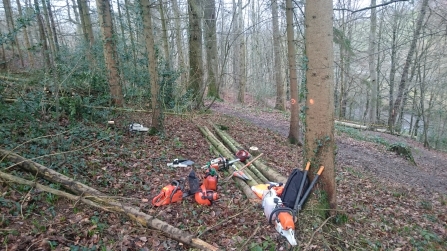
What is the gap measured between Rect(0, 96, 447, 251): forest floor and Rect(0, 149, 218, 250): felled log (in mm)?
87

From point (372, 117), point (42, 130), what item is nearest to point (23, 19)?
point (42, 130)

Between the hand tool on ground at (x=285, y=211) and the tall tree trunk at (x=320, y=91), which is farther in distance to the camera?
the tall tree trunk at (x=320, y=91)

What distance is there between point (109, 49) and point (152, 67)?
72.3 inches

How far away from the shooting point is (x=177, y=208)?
171 inches

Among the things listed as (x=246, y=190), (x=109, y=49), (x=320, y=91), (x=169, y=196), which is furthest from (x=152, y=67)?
(x=320, y=91)

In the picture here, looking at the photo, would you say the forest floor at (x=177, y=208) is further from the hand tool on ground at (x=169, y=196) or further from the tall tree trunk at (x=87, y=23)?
the tall tree trunk at (x=87, y=23)

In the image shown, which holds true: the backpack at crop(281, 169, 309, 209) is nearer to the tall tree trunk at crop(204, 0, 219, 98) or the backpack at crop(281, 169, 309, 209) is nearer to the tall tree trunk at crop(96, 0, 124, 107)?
the tall tree trunk at crop(96, 0, 124, 107)

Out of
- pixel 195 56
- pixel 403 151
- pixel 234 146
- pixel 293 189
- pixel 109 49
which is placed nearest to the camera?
pixel 293 189

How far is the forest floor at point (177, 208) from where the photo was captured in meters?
3.37

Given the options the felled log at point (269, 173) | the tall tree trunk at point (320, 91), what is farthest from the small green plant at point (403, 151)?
the tall tree trunk at point (320, 91)

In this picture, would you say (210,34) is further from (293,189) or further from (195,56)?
(293,189)

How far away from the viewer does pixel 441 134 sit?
19109mm

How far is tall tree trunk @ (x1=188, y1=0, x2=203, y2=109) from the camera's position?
10.6 meters

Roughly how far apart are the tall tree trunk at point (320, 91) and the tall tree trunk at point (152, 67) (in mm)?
4318
